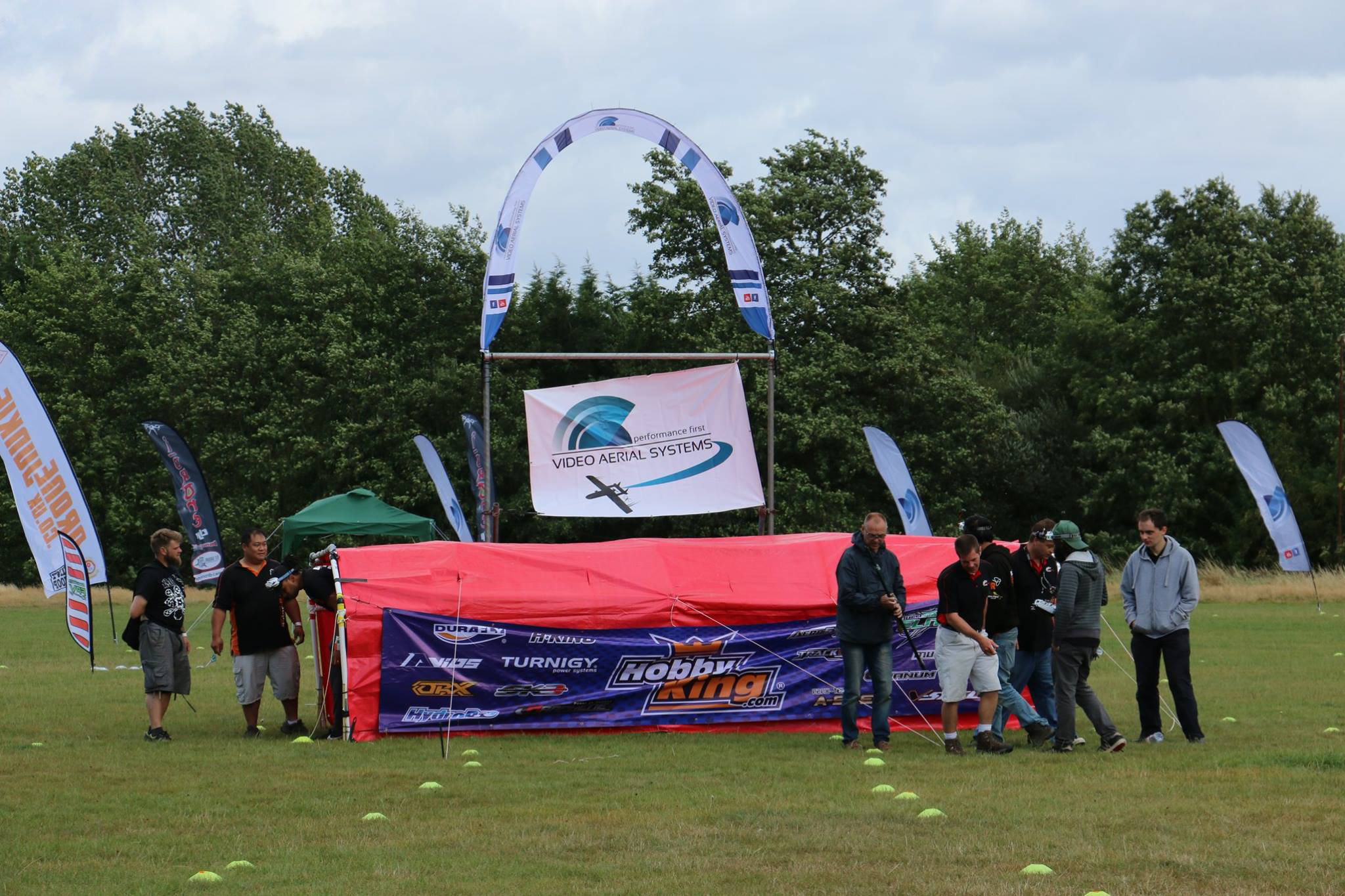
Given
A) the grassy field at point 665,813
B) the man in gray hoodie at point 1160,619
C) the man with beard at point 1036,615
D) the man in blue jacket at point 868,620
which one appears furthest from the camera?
the man with beard at point 1036,615

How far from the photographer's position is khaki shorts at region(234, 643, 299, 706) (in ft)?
38.3

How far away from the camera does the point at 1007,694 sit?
1092 cm

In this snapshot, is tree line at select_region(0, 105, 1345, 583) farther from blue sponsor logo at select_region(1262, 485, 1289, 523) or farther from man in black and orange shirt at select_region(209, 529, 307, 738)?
man in black and orange shirt at select_region(209, 529, 307, 738)

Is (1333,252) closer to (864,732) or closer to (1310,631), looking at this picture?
(1310,631)

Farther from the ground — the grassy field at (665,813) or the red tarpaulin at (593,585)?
the red tarpaulin at (593,585)

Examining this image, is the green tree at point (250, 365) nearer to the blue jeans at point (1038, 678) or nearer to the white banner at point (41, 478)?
the white banner at point (41, 478)

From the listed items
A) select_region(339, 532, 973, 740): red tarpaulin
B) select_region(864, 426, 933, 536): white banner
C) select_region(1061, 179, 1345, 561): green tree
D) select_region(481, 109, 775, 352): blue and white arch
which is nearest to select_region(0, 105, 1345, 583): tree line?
select_region(1061, 179, 1345, 561): green tree

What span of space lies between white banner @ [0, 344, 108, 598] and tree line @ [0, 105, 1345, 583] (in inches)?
918

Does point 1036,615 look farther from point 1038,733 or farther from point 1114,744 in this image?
point 1114,744

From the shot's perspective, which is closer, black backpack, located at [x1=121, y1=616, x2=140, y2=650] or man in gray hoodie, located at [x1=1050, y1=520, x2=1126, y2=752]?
man in gray hoodie, located at [x1=1050, y1=520, x2=1126, y2=752]

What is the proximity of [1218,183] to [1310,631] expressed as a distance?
25589mm

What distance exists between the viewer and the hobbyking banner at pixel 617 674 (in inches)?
454

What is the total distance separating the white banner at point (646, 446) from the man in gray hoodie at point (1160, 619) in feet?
17.6

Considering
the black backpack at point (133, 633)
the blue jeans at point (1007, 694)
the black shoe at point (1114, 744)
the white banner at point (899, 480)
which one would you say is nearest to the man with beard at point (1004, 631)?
the blue jeans at point (1007, 694)
